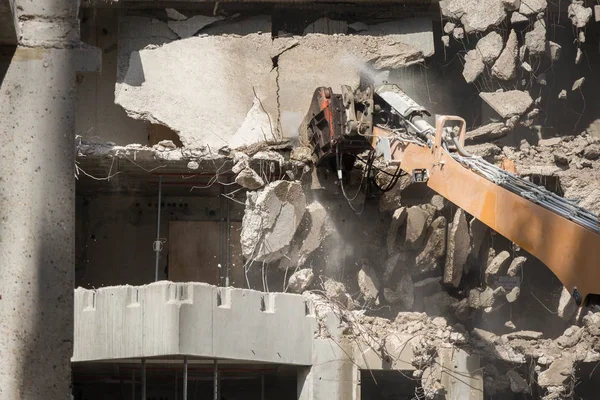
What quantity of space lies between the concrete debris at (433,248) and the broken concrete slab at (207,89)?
2.86 meters

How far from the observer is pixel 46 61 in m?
6.69

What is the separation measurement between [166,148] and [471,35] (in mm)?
5433

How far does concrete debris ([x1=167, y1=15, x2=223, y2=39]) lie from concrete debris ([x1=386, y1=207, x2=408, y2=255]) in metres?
4.27

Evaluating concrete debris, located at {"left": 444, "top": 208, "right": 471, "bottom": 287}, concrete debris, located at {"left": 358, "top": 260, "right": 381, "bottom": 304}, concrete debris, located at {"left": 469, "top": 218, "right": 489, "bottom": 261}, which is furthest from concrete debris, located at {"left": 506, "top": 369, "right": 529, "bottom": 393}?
concrete debris, located at {"left": 358, "top": 260, "right": 381, "bottom": 304}

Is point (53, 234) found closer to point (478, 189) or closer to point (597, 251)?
point (597, 251)

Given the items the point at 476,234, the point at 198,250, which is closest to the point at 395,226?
the point at 476,234

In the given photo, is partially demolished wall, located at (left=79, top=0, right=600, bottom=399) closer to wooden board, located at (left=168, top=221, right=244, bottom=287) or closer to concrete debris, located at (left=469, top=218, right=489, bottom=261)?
concrete debris, located at (left=469, top=218, right=489, bottom=261)

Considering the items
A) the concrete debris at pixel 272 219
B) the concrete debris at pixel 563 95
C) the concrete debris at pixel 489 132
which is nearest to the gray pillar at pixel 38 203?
the concrete debris at pixel 272 219

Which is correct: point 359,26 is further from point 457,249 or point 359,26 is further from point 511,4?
point 457,249

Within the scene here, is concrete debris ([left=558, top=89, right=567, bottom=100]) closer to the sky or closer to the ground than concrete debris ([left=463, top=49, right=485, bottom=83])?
closer to the ground

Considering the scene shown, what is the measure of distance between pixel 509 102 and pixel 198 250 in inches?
212

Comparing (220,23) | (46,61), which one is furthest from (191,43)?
(46,61)

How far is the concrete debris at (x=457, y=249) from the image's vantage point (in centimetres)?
1825

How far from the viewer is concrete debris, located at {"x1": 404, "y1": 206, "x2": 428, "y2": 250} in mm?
18391
